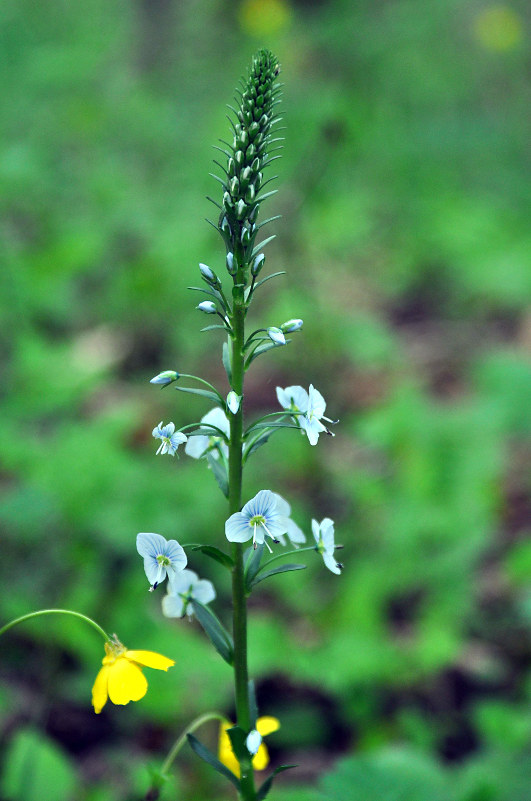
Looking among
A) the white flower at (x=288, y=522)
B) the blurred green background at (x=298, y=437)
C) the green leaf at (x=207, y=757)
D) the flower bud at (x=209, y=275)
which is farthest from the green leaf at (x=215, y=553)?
the blurred green background at (x=298, y=437)

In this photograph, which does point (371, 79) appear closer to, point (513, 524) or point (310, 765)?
point (513, 524)

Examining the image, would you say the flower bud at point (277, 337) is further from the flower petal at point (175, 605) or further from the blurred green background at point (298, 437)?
the blurred green background at point (298, 437)

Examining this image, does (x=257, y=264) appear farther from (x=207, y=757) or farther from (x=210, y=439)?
(x=207, y=757)

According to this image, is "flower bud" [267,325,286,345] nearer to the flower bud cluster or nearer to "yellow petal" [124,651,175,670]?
the flower bud cluster

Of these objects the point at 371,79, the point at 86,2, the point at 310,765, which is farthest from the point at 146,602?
the point at 86,2

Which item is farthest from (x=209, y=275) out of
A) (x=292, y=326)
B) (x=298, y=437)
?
(x=298, y=437)
